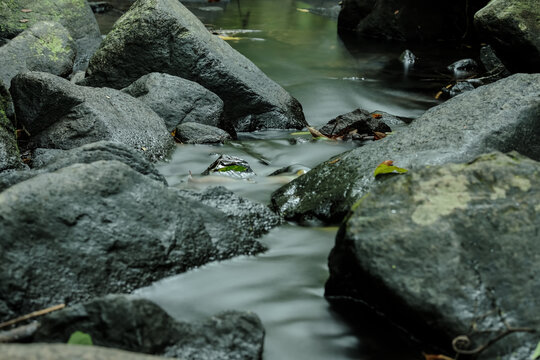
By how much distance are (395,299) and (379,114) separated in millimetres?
4795

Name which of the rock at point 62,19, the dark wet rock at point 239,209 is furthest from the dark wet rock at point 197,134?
the rock at point 62,19

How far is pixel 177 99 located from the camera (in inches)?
238

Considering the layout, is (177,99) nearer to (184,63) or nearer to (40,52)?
(184,63)

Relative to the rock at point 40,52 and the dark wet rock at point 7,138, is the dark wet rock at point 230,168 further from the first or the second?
the rock at point 40,52

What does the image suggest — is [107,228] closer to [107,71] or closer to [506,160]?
[506,160]

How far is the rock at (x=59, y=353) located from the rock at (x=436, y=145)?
2.05m

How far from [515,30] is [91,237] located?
587 cm

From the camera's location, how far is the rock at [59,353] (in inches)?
69.5

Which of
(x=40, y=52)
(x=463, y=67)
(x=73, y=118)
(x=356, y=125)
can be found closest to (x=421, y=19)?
(x=463, y=67)

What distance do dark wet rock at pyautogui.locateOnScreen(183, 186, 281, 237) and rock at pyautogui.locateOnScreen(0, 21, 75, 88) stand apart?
4170mm

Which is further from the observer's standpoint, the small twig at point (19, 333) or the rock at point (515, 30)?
the rock at point (515, 30)

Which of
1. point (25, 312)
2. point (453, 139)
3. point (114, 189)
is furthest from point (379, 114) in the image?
point (25, 312)

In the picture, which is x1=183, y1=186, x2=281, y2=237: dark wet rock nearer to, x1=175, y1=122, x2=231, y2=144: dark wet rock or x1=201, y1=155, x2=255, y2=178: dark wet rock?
x1=201, y1=155, x2=255, y2=178: dark wet rock

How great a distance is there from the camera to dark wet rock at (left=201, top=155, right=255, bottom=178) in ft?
15.4
